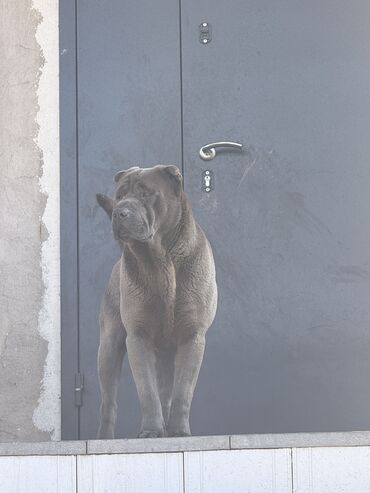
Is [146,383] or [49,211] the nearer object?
[146,383]

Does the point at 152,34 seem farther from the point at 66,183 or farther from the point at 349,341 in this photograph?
the point at 349,341

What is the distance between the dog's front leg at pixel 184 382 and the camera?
487cm

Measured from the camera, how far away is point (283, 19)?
6.68m

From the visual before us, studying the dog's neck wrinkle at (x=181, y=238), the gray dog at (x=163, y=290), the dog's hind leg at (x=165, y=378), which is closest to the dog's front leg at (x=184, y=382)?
the gray dog at (x=163, y=290)

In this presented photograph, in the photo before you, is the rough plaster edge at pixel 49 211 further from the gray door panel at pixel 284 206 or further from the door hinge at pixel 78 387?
the gray door panel at pixel 284 206

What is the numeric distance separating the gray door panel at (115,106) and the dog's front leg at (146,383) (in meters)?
1.62

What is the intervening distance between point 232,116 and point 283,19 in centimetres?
52

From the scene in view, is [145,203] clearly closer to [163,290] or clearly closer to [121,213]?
[121,213]

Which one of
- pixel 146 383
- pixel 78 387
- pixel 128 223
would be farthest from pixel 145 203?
pixel 78 387

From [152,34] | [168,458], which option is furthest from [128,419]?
[168,458]

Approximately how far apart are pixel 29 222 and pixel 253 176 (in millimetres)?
1068

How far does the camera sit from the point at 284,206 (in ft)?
21.7

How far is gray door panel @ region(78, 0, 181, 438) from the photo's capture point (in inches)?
262

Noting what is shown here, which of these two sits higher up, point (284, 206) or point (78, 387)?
point (284, 206)
